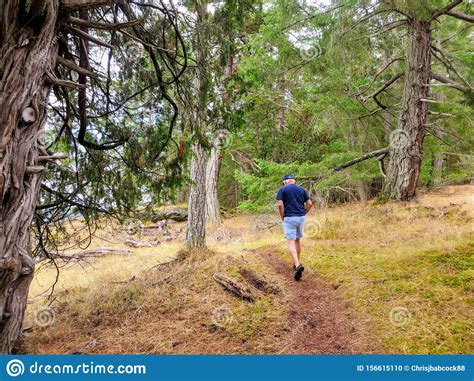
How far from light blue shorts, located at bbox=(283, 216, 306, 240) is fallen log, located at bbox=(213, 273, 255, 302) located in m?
1.40

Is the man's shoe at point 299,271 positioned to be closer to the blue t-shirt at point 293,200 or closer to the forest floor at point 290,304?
the forest floor at point 290,304

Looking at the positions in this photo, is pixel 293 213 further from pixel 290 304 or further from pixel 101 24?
pixel 101 24

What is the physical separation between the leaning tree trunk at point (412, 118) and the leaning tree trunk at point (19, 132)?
9.58m

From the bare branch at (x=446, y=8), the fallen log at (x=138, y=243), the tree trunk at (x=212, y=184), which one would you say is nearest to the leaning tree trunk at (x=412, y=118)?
the bare branch at (x=446, y=8)

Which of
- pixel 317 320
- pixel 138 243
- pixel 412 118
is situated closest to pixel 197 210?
pixel 317 320

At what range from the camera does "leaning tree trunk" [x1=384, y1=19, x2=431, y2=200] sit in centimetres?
916

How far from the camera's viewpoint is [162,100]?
4938 millimetres

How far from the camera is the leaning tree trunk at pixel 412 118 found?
9156 millimetres

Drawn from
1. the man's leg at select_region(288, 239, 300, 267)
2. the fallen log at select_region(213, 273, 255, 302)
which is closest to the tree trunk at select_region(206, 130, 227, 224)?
the man's leg at select_region(288, 239, 300, 267)

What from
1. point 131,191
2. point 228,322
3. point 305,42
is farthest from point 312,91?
point 228,322

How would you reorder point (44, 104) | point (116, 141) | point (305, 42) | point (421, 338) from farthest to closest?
point (305, 42), point (116, 141), point (421, 338), point (44, 104)

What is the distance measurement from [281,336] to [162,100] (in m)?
3.79

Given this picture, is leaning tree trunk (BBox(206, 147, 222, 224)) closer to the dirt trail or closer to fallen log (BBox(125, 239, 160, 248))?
fallen log (BBox(125, 239, 160, 248))

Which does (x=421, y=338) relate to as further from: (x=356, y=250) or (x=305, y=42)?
(x=305, y=42)
